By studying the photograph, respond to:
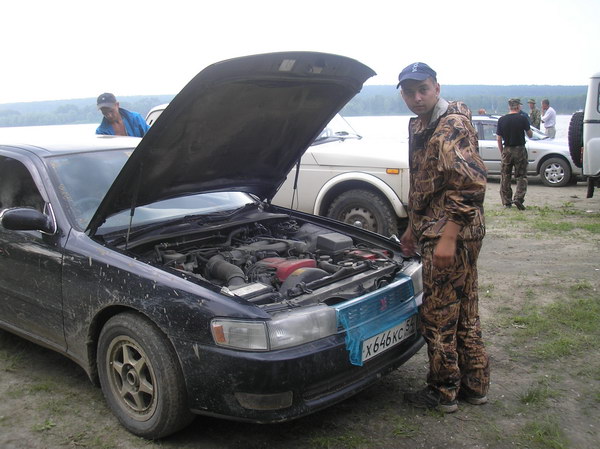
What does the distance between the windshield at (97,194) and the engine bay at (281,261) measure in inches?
11.2

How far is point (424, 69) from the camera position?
315 cm

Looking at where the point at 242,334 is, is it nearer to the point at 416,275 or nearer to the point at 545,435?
the point at 416,275

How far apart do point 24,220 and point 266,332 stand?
163 centimetres

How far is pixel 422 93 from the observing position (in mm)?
3164

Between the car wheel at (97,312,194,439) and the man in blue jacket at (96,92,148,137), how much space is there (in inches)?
142

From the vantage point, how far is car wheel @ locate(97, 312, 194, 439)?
2.82 meters

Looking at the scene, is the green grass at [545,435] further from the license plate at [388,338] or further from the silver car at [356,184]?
the silver car at [356,184]

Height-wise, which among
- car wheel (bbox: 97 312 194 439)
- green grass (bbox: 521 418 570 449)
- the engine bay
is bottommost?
green grass (bbox: 521 418 570 449)

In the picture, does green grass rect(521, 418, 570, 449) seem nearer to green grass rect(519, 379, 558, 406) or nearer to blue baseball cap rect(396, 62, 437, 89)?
green grass rect(519, 379, 558, 406)

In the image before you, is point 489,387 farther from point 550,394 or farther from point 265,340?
point 265,340

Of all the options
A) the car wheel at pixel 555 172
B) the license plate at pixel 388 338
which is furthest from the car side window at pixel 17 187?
the car wheel at pixel 555 172

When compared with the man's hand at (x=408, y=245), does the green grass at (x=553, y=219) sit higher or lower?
lower

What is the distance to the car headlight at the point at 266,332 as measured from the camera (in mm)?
2658

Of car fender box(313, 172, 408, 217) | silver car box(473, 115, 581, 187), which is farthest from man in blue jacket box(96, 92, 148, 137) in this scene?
silver car box(473, 115, 581, 187)
